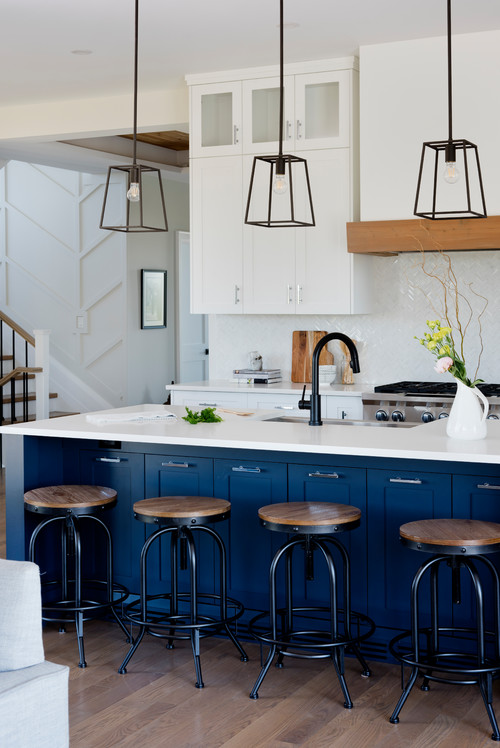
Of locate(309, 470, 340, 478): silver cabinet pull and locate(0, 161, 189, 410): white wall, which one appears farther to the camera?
locate(0, 161, 189, 410): white wall

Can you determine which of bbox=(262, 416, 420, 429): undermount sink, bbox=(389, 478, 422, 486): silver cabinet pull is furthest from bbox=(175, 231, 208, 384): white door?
bbox=(389, 478, 422, 486): silver cabinet pull

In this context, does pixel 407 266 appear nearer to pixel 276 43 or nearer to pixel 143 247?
pixel 276 43

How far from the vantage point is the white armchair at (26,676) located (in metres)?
2.06

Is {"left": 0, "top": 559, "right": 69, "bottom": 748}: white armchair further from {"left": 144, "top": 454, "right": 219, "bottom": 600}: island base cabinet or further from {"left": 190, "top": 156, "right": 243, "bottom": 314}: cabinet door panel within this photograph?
{"left": 190, "top": 156, "right": 243, "bottom": 314}: cabinet door panel

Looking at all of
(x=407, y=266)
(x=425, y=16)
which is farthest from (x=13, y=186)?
(x=425, y=16)

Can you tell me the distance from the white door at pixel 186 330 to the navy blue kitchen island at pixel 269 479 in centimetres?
543

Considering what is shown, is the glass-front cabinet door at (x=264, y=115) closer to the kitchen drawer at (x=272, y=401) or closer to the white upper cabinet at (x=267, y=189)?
the white upper cabinet at (x=267, y=189)

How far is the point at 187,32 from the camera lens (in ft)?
16.6

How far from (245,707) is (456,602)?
0.83 metres

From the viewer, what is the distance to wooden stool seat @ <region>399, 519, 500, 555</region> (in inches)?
119

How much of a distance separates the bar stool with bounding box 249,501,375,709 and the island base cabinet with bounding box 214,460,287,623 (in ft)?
0.78

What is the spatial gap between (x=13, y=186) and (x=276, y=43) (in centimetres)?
494

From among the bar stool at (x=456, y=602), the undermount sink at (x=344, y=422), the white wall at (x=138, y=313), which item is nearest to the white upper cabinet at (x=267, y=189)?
the undermount sink at (x=344, y=422)

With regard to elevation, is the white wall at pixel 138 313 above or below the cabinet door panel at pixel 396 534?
above
